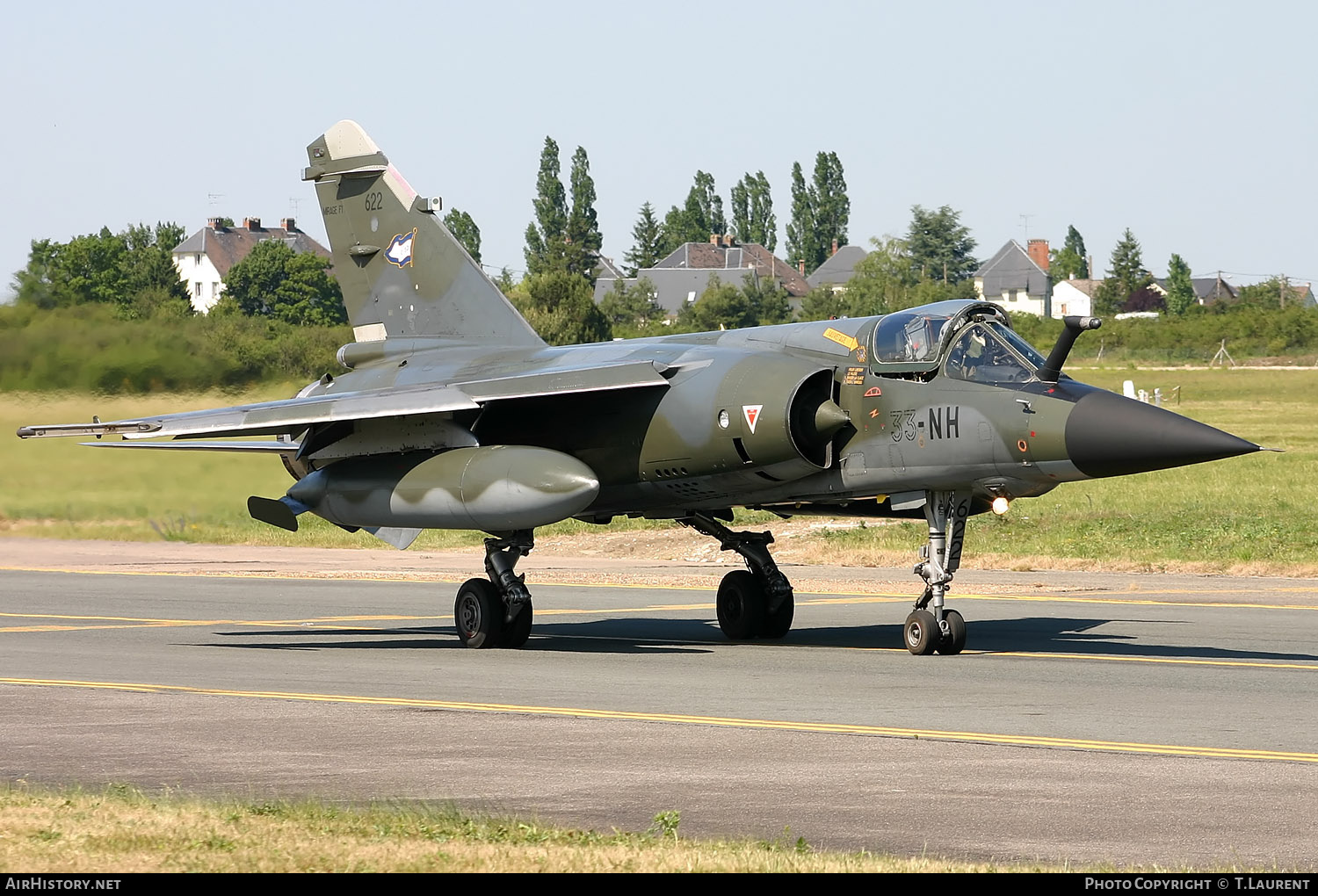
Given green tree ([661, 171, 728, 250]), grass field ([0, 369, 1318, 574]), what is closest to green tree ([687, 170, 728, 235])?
green tree ([661, 171, 728, 250])

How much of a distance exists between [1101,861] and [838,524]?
2748 centimetres

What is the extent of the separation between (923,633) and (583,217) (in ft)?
440

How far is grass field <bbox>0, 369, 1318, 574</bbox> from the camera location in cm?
2733

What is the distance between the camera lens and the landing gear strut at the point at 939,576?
637 inches

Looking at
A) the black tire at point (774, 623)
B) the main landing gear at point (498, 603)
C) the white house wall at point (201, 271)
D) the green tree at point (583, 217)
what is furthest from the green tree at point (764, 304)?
the main landing gear at point (498, 603)

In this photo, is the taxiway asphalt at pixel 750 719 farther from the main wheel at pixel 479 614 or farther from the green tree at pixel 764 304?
the green tree at pixel 764 304

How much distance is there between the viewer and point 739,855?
7.42 m

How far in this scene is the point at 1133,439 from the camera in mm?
14594

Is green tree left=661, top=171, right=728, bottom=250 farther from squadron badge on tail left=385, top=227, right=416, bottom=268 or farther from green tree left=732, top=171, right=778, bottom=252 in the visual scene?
squadron badge on tail left=385, top=227, right=416, bottom=268

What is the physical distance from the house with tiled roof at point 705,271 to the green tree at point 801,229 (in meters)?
2.22

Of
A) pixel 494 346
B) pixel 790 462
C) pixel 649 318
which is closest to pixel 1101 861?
pixel 790 462

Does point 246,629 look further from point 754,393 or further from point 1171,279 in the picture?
point 1171,279

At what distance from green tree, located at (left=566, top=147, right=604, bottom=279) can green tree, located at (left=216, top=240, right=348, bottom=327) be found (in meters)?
35.1

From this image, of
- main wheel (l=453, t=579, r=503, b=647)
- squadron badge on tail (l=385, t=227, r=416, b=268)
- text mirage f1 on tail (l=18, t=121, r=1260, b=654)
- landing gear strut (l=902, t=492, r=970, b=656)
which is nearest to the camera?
text mirage f1 on tail (l=18, t=121, r=1260, b=654)
